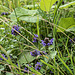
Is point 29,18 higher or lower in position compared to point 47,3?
lower

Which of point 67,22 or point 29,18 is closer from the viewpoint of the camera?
point 67,22

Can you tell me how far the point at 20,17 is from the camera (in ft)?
3.27

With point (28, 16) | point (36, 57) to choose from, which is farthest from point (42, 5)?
point (36, 57)

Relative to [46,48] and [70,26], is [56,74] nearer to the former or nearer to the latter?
[46,48]

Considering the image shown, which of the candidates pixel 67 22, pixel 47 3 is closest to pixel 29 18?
pixel 47 3

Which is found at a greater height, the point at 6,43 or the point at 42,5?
the point at 42,5

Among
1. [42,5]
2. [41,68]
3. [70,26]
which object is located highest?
[42,5]

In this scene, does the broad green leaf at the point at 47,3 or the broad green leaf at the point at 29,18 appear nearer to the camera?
the broad green leaf at the point at 47,3

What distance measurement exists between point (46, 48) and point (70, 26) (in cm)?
26

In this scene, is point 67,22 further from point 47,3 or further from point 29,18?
point 29,18

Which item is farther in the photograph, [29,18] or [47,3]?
[29,18]

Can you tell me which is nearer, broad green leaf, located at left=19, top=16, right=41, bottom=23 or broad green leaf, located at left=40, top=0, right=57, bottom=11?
broad green leaf, located at left=40, top=0, right=57, bottom=11

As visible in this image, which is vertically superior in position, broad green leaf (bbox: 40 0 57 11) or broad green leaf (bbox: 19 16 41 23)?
broad green leaf (bbox: 40 0 57 11)

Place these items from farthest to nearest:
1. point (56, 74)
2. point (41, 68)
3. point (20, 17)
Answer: point (20, 17), point (41, 68), point (56, 74)
